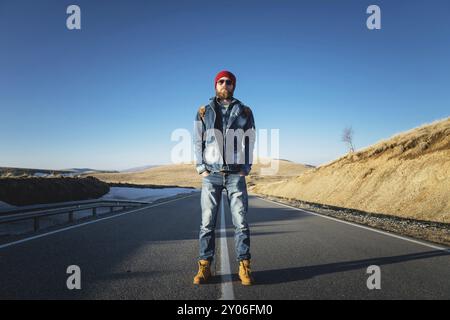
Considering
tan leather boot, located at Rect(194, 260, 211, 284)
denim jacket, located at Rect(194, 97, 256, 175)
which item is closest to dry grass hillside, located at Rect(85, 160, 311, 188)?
denim jacket, located at Rect(194, 97, 256, 175)

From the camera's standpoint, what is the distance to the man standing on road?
430cm

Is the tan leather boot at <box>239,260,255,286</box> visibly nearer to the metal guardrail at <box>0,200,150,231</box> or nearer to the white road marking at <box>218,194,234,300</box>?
the white road marking at <box>218,194,234,300</box>

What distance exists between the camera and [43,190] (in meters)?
21.4

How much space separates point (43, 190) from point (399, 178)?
2252 cm

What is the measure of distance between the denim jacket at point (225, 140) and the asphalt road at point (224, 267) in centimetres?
145

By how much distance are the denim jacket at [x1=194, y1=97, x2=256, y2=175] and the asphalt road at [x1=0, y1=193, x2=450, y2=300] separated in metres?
1.45

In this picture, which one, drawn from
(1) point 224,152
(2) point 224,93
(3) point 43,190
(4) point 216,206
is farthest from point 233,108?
(3) point 43,190

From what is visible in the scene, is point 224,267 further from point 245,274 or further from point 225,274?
point 245,274

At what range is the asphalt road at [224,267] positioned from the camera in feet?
11.9

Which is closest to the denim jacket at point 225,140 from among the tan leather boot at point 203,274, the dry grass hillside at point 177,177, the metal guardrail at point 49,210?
the tan leather boot at point 203,274
